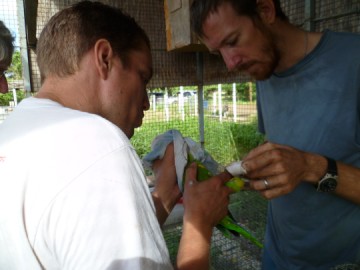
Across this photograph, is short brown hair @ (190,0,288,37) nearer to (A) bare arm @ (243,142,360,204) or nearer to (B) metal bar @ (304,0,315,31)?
(B) metal bar @ (304,0,315,31)

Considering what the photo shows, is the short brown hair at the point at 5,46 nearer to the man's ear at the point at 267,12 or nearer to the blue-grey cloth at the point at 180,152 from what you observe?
the blue-grey cloth at the point at 180,152

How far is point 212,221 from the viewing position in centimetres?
103

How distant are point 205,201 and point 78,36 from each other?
2.19ft

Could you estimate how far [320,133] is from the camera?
1.36 meters

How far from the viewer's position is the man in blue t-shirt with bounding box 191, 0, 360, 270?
1.27 meters

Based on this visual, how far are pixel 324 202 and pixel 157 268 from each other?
1.02m

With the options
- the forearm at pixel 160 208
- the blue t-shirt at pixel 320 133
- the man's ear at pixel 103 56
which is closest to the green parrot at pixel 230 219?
the forearm at pixel 160 208

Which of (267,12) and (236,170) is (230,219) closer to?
(236,170)

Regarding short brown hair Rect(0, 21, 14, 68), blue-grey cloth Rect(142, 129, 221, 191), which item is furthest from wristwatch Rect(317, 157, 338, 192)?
short brown hair Rect(0, 21, 14, 68)

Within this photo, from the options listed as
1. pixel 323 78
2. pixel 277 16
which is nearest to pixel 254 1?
pixel 277 16

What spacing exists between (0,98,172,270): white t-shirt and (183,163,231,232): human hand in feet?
0.98

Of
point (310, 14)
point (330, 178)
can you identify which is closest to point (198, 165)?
point (330, 178)

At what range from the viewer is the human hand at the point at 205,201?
3.30ft

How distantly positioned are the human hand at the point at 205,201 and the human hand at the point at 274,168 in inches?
4.3
